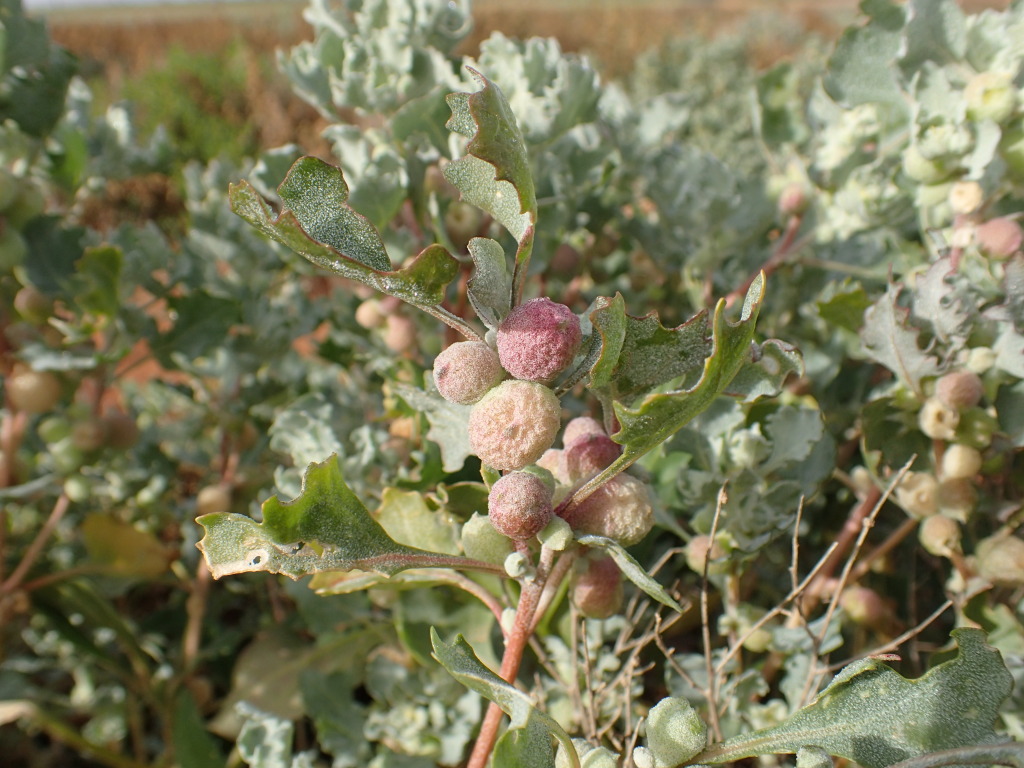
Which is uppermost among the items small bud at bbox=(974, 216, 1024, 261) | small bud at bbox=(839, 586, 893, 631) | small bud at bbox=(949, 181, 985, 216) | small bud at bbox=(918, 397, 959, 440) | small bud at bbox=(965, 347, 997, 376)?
small bud at bbox=(949, 181, 985, 216)

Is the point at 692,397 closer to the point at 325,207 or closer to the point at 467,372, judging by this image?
the point at 467,372

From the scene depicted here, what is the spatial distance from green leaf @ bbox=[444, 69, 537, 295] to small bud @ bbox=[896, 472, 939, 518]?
1.52ft

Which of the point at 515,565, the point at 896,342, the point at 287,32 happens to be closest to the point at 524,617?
the point at 515,565

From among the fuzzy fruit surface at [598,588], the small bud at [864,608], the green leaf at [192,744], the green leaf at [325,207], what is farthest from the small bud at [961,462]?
the green leaf at [192,744]

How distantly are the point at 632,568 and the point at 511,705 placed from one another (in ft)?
0.34

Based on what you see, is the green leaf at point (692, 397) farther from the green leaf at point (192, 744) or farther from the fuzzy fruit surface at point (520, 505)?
the green leaf at point (192, 744)

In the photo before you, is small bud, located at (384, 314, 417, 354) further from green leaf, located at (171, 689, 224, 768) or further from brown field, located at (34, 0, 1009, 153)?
brown field, located at (34, 0, 1009, 153)

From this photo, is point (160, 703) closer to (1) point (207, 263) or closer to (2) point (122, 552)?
(2) point (122, 552)

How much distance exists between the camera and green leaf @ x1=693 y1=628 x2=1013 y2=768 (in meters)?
0.52

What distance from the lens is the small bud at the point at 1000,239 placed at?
783mm

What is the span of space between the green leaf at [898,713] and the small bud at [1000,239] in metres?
0.41

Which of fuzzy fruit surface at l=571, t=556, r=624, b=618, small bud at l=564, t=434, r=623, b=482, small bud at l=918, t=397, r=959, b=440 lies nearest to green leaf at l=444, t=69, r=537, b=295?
small bud at l=564, t=434, r=623, b=482

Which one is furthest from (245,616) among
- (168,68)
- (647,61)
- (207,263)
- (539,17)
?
(539,17)

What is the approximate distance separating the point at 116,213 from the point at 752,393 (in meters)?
5.23
